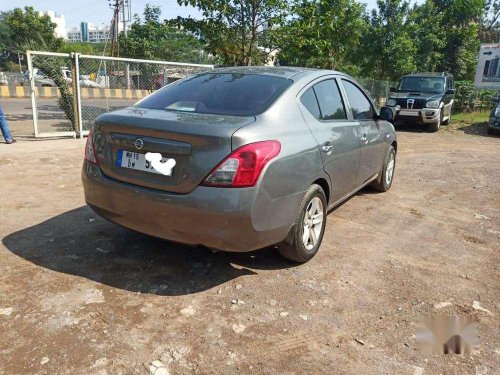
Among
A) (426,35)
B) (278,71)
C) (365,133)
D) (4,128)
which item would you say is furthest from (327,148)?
(426,35)

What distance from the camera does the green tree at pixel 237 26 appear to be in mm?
10609

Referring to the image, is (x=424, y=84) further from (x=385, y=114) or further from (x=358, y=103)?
(x=358, y=103)

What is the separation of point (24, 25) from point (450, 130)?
102 feet

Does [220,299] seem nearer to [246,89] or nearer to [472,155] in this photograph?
[246,89]

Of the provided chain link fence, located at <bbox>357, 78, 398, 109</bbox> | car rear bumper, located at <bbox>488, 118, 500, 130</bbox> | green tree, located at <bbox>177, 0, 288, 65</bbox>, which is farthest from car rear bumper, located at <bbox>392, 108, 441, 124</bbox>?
green tree, located at <bbox>177, 0, 288, 65</bbox>

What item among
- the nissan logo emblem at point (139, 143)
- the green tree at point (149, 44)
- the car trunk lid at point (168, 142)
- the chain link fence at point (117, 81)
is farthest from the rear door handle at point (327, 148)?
the green tree at point (149, 44)

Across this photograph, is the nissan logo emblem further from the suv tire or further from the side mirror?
the suv tire

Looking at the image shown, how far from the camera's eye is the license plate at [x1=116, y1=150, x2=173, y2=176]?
303cm

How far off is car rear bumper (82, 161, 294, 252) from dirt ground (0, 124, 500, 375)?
1.40ft

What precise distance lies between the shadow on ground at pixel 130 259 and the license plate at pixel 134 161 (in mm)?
854

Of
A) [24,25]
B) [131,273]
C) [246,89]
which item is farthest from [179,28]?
[24,25]

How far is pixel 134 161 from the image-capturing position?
3111 mm

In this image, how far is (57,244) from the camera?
3.86 meters

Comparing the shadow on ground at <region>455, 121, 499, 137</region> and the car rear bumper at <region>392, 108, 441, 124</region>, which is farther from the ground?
the car rear bumper at <region>392, 108, 441, 124</region>
